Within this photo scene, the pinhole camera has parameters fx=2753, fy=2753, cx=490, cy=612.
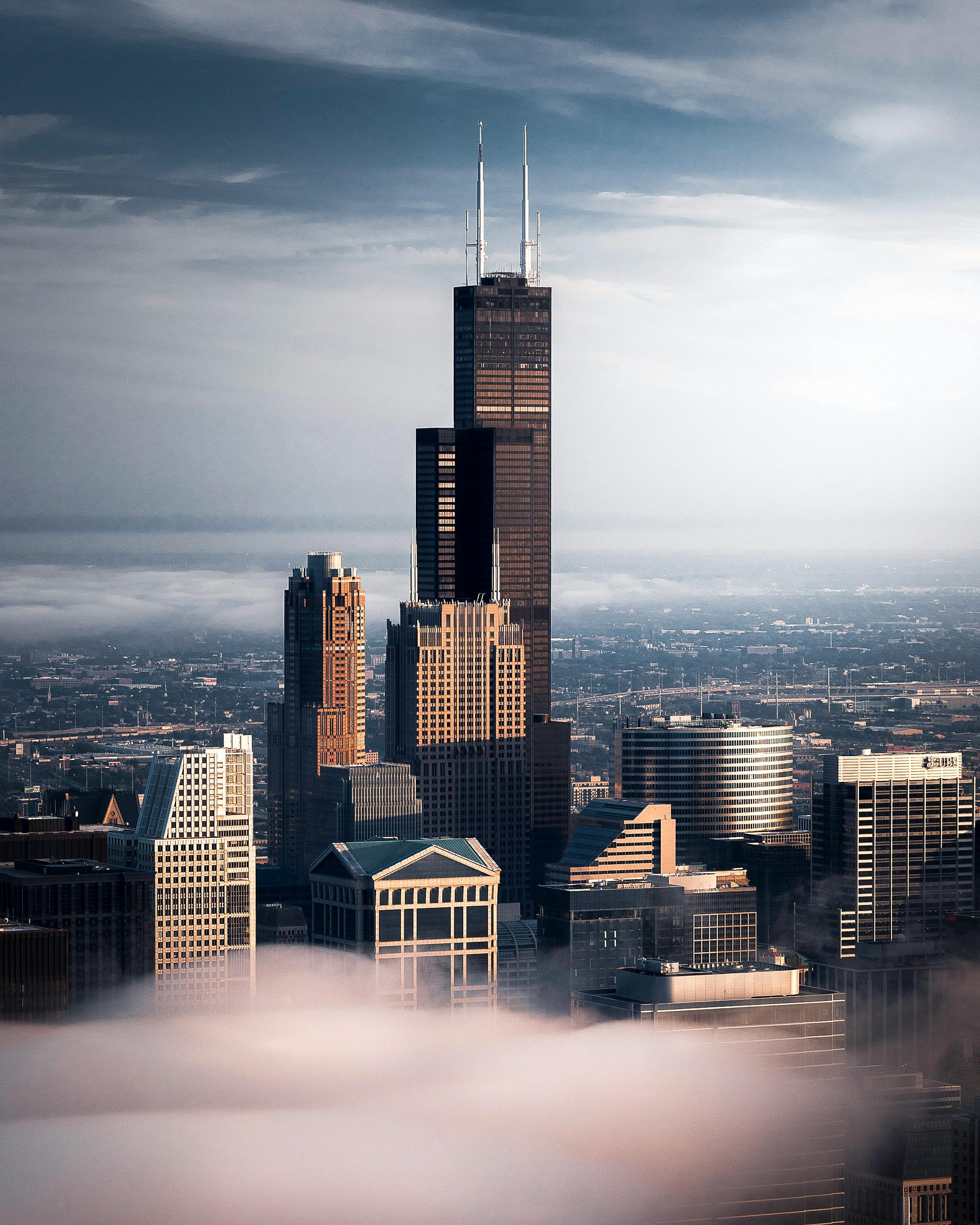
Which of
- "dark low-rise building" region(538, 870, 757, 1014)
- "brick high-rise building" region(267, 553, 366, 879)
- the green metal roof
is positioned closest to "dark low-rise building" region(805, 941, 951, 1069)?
"dark low-rise building" region(538, 870, 757, 1014)

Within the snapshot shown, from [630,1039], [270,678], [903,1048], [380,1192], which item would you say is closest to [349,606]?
[270,678]

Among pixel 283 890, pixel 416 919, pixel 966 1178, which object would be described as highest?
pixel 283 890

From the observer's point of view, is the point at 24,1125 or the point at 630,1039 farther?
the point at 630,1039

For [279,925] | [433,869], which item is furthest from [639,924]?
[279,925]

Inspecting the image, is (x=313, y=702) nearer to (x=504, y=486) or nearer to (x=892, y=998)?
(x=504, y=486)

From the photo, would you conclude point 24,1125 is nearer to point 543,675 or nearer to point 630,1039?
point 630,1039

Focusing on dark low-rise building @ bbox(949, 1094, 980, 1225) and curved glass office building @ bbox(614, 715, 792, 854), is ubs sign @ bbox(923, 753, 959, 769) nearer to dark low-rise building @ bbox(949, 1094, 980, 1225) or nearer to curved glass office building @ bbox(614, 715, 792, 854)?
curved glass office building @ bbox(614, 715, 792, 854)

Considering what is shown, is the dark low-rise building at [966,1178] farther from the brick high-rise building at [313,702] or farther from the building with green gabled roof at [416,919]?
the brick high-rise building at [313,702]
